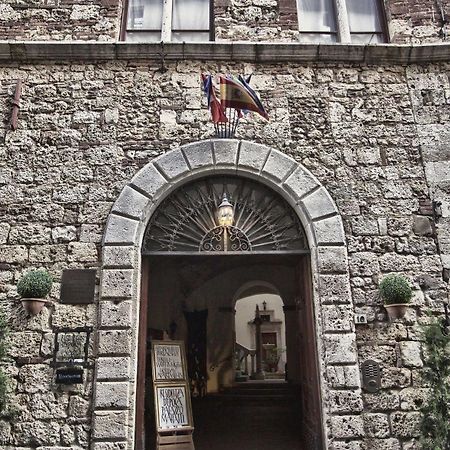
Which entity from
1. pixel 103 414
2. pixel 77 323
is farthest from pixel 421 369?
pixel 77 323

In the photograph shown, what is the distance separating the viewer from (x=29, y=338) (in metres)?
4.19

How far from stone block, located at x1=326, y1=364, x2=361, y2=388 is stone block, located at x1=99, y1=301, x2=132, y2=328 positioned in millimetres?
1907

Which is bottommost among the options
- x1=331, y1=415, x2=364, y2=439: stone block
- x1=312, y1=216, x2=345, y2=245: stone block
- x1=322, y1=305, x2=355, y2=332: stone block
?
x1=331, y1=415, x2=364, y2=439: stone block

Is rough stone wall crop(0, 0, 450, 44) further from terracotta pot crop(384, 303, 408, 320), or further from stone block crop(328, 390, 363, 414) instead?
stone block crop(328, 390, 363, 414)

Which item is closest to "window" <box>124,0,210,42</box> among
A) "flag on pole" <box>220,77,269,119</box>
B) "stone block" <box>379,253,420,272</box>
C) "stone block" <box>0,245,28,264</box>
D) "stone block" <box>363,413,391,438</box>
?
"flag on pole" <box>220,77,269,119</box>

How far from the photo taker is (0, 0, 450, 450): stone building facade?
4.07 meters

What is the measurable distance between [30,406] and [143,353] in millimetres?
1069

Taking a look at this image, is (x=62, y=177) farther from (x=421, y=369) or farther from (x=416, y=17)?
(x=416, y=17)

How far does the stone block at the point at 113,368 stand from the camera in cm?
405

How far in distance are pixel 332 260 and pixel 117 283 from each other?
2.10m

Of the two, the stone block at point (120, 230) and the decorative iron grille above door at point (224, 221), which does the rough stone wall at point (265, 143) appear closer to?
the stone block at point (120, 230)

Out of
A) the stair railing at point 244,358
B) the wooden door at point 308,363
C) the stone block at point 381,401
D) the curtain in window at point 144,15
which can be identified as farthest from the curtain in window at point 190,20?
the stair railing at point 244,358

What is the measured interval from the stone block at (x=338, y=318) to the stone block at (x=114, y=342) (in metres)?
1.85

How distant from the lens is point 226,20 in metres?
5.29
